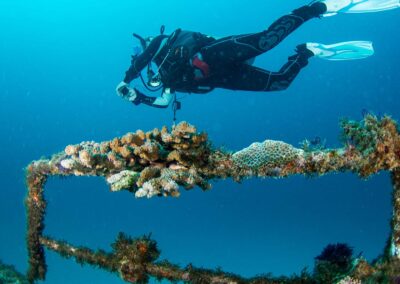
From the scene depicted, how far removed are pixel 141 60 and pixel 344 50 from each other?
6.61 meters

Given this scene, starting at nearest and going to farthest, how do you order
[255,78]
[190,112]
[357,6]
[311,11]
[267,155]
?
[267,155]
[311,11]
[255,78]
[357,6]
[190,112]

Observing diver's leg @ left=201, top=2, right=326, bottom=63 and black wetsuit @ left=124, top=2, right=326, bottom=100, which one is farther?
diver's leg @ left=201, top=2, right=326, bottom=63

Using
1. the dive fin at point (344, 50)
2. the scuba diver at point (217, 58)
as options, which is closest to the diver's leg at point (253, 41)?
the scuba diver at point (217, 58)

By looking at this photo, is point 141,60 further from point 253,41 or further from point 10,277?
point 10,277

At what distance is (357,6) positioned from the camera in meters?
9.37

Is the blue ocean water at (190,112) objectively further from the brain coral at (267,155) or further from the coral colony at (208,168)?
the brain coral at (267,155)

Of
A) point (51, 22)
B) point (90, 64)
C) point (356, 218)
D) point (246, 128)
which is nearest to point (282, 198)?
point (356, 218)

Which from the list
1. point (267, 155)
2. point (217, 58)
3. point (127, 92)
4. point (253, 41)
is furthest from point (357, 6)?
point (267, 155)

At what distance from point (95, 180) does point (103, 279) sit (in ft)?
205

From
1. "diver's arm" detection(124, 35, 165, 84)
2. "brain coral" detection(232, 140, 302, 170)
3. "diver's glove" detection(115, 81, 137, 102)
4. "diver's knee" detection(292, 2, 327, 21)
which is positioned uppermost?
"diver's knee" detection(292, 2, 327, 21)

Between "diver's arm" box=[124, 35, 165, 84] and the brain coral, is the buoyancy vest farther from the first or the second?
the brain coral

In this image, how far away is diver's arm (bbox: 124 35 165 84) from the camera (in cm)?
767

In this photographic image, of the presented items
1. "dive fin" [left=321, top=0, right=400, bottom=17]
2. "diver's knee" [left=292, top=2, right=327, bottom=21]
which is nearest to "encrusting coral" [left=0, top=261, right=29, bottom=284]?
"diver's knee" [left=292, top=2, right=327, bottom=21]

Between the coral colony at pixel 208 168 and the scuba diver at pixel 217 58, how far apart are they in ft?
12.6
